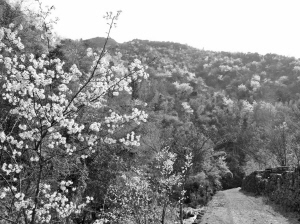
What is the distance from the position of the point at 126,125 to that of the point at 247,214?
10.2 m

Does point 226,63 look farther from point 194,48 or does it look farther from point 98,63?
point 98,63

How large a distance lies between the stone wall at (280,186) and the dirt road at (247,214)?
2.53 feet

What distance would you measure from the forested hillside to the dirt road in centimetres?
254

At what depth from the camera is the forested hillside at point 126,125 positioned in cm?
495

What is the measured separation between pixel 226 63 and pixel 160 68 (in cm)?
2333

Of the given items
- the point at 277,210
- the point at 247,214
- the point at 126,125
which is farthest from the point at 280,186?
the point at 126,125

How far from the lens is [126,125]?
23.0 meters

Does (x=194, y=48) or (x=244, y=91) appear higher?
(x=194, y=48)

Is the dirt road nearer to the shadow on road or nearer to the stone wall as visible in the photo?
the shadow on road

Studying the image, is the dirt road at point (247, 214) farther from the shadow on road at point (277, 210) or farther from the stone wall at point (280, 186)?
the stone wall at point (280, 186)

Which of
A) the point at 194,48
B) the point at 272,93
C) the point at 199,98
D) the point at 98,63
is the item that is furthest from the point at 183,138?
the point at 194,48

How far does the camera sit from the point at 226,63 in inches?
4122

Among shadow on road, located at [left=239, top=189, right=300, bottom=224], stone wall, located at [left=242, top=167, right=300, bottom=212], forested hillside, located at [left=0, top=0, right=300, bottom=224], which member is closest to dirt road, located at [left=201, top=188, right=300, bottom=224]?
shadow on road, located at [left=239, top=189, right=300, bottom=224]

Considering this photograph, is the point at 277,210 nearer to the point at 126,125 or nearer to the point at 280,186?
the point at 280,186
